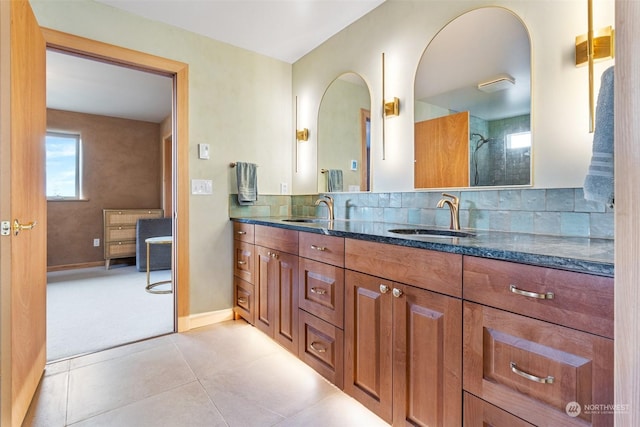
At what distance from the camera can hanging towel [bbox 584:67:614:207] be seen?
77 centimetres

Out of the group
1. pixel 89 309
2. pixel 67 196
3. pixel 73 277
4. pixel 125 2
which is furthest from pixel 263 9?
pixel 67 196

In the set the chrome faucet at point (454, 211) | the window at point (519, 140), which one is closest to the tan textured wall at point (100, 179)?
the chrome faucet at point (454, 211)

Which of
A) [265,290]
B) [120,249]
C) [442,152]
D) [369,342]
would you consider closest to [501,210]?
[442,152]

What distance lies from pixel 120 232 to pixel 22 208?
375 centimetres

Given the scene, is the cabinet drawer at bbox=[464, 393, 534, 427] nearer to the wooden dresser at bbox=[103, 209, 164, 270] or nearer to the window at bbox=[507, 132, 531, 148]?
the window at bbox=[507, 132, 531, 148]

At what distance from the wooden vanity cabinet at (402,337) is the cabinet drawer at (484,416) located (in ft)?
0.09

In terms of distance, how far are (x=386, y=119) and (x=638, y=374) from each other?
71.7 inches

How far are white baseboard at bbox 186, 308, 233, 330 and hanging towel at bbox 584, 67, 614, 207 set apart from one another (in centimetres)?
254

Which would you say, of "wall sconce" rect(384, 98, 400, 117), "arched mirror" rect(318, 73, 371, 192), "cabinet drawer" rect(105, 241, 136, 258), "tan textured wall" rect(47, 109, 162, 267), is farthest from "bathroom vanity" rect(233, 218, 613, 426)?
"tan textured wall" rect(47, 109, 162, 267)

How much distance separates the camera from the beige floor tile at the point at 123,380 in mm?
1548

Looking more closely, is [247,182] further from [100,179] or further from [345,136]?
[100,179]

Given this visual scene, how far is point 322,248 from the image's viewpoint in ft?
5.44

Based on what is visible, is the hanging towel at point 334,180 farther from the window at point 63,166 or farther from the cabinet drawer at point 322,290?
the window at point 63,166

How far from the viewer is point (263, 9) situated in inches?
85.7
